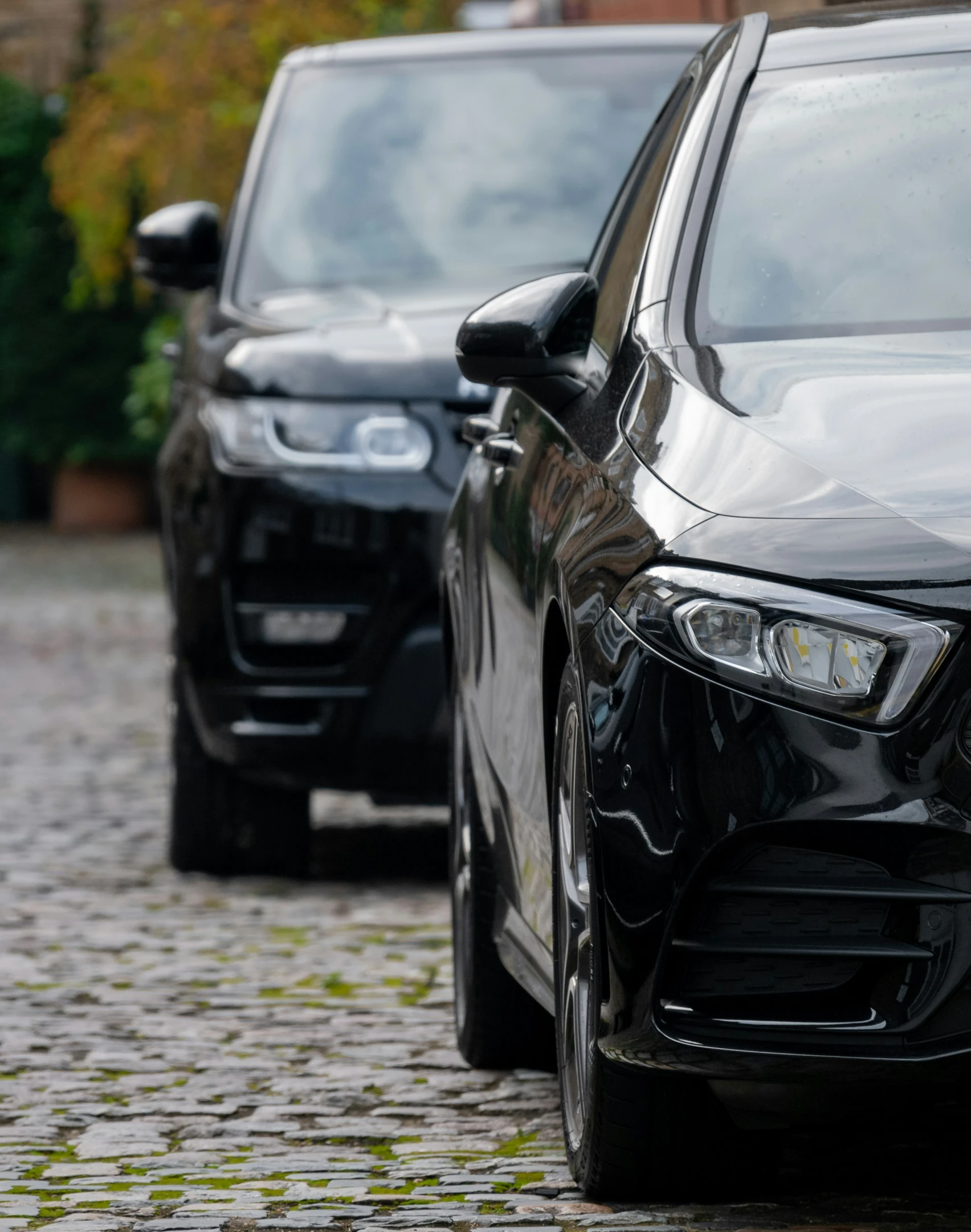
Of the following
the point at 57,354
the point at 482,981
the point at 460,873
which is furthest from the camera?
the point at 57,354

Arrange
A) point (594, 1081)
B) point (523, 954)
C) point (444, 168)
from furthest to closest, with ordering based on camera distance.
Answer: point (444, 168), point (523, 954), point (594, 1081)

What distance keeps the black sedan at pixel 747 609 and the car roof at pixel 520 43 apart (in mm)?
3400

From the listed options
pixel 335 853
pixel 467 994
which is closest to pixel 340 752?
pixel 335 853

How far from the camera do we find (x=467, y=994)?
4.95 m

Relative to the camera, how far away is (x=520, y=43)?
8.02m

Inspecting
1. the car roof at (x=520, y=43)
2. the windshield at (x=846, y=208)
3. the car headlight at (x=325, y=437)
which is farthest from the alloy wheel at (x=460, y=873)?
the car roof at (x=520, y=43)

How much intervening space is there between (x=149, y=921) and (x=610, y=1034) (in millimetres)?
3420

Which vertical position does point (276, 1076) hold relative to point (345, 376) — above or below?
below

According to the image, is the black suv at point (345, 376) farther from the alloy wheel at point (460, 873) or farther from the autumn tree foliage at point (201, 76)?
the autumn tree foliage at point (201, 76)

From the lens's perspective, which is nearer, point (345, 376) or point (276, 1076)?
point (276, 1076)

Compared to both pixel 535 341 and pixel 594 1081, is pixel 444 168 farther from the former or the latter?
pixel 594 1081

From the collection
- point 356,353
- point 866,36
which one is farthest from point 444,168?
point 866,36

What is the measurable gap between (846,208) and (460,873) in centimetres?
154

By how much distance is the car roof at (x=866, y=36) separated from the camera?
4.44 m
